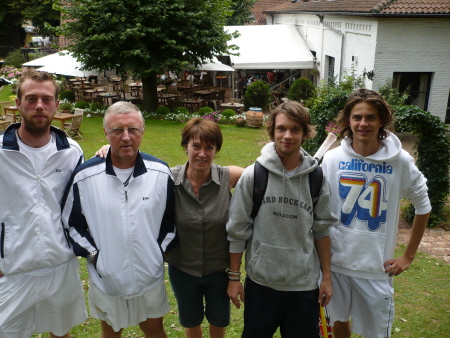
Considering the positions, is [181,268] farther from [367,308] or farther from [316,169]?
[367,308]

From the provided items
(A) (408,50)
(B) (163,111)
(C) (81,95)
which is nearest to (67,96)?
(C) (81,95)

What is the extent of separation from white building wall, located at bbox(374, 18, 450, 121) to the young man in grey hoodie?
518 inches

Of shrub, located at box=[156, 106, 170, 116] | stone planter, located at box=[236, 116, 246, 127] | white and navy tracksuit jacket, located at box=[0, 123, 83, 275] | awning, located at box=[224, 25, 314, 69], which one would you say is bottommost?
stone planter, located at box=[236, 116, 246, 127]

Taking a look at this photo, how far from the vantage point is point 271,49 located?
69.5ft

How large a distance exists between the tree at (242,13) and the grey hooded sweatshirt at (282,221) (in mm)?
37541

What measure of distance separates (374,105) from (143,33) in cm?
1386

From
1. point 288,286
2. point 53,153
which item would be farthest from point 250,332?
point 53,153

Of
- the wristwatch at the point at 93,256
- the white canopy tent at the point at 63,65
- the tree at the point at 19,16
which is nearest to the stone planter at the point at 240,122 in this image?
the white canopy tent at the point at 63,65

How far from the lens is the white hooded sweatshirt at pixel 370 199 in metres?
2.99

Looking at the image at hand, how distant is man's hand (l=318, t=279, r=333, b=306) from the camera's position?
2.93 metres

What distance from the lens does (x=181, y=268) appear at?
3010 millimetres

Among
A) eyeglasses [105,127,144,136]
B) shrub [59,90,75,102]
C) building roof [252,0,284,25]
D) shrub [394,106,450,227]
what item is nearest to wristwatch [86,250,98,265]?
eyeglasses [105,127,144,136]

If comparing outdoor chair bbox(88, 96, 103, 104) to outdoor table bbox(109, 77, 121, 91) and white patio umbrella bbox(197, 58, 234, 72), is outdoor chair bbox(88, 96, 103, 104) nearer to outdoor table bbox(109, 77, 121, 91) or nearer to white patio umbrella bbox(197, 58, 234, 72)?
outdoor table bbox(109, 77, 121, 91)

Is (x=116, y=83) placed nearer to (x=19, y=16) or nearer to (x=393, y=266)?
(x=393, y=266)
